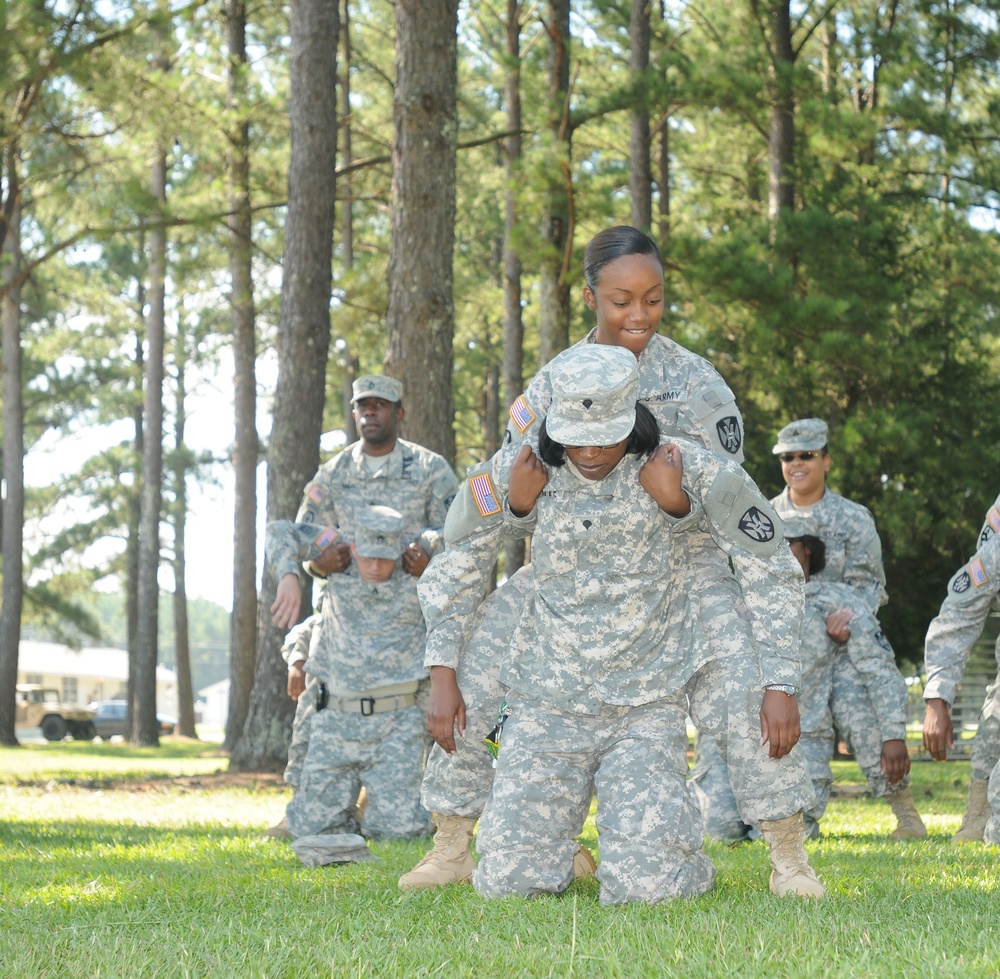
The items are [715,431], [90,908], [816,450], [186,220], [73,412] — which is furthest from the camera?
[73,412]

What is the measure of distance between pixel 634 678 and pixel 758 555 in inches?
22.4

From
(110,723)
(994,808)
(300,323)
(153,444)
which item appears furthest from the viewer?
(110,723)

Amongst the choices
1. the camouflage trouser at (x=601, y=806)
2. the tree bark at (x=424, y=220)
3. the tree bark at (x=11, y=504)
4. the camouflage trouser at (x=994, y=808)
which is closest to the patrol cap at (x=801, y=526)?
the camouflage trouser at (x=994, y=808)

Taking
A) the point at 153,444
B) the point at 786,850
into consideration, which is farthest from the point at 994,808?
the point at 153,444

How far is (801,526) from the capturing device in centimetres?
771

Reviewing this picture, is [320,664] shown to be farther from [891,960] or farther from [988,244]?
[988,244]

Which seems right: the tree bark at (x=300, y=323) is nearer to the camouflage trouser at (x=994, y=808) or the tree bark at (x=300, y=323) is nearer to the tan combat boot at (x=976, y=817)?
the tan combat boot at (x=976, y=817)

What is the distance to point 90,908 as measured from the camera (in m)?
4.39

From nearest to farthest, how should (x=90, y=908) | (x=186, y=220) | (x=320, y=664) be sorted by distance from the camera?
1. (x=90, y=908)
2. (x=320, y=664)
3. (x=186, y=220)

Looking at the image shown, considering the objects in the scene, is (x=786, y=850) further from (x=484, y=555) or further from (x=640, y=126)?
(x=640, y=126)

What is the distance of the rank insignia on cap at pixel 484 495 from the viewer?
463cm

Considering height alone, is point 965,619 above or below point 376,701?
above

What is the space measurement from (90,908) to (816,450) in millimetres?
4931

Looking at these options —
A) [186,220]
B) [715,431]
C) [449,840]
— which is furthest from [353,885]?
[186,220]
